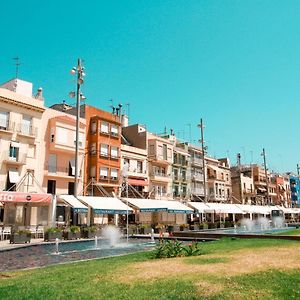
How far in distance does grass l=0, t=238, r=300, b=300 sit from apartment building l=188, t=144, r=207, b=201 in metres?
56.6

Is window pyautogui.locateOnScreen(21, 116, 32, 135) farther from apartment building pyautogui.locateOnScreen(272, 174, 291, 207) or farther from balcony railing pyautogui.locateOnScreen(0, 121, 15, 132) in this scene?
apartment building pyautogui.locateOnScreen(272, 174, 291, 207)

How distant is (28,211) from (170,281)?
104 ft

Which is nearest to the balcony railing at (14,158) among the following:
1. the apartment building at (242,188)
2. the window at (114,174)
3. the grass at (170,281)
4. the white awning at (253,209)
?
the window at (114,174)

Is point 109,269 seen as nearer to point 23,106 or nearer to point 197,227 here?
point 23,106

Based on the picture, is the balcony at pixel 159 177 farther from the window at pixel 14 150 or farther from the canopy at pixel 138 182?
the window at pixel 14 150

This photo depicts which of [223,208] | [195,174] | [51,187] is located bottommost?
[223,208]

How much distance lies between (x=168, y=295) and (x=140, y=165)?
4712 cm

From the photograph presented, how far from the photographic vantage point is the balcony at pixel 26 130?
38.0 m

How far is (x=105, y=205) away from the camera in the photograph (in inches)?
1444

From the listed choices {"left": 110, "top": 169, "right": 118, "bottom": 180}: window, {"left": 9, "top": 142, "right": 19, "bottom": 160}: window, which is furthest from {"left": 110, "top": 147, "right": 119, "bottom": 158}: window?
{"left": 9, "top": 142, "right": 19, "bottom": 160}: window

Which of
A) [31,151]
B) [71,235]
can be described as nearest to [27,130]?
[31,151]

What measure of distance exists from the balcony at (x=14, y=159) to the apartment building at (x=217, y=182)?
44.4m

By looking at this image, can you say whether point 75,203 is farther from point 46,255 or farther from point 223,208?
point 223,208

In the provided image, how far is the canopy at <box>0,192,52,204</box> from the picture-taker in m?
30.5
